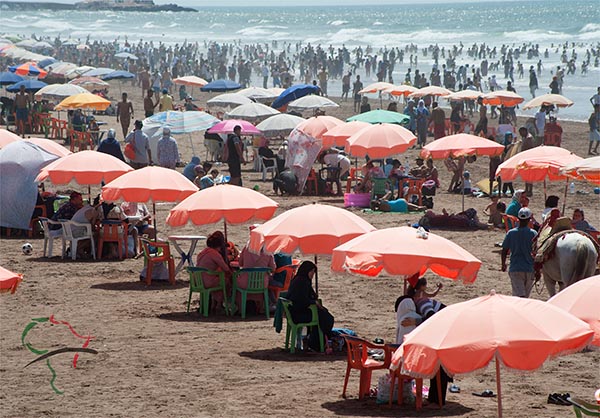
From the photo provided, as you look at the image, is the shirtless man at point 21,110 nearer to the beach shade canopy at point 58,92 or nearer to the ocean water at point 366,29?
the beach shade canopy at point 58,92

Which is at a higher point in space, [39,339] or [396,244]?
[396,244]

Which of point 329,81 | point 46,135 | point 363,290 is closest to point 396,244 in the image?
point 363,290

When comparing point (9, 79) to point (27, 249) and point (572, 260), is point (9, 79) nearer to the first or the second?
point (27, 249)

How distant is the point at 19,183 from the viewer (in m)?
16.6

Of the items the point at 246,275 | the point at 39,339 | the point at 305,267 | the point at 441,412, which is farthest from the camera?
the point at 246,275

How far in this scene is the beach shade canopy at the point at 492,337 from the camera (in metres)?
6.50

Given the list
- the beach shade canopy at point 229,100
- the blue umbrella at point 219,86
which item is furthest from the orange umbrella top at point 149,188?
the blue umbrella at point 219,86

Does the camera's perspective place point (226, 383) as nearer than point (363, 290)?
Yes

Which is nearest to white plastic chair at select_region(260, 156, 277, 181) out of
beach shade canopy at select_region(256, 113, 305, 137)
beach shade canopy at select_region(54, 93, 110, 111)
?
beach shade canopy at select_region(256, 113, 305, 137)

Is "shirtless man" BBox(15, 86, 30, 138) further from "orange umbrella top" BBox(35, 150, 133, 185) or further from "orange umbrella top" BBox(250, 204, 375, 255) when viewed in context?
"orange umbrella top" BBox(250, 204, 375, 255)

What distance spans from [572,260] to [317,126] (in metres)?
10.8

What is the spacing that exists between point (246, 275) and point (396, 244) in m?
2.77

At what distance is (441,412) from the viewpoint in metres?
8.39

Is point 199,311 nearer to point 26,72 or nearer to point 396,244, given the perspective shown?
point 396,244
